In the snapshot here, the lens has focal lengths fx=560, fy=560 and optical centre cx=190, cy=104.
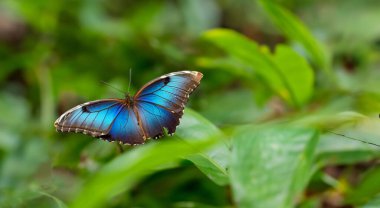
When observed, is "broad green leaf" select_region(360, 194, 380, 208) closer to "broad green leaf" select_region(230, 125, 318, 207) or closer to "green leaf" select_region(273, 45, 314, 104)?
"broad green leaf" select_region(230, 125, 318, 207)

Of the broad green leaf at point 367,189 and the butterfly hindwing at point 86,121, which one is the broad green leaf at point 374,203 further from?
the butterfly hindwing at point 86,121

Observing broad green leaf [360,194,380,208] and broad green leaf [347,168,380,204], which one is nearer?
broad green leaf [360,194,380,208]

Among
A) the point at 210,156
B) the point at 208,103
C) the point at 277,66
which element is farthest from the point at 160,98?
the point at 208,103

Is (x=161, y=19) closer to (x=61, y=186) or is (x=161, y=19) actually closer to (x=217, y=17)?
(x=217, y=17)

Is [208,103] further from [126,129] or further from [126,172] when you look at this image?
[126,172]

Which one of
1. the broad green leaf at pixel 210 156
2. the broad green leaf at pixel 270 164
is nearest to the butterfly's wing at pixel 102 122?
the broad green leaf at pixel 210 156

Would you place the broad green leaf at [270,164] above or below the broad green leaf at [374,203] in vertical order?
above

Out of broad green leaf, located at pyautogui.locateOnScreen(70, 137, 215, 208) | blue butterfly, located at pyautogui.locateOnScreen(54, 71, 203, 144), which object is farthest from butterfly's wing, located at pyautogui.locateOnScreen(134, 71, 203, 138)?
broad green leaf, located at pyautogui.locateOnScreen(70, 137, 215, 208)

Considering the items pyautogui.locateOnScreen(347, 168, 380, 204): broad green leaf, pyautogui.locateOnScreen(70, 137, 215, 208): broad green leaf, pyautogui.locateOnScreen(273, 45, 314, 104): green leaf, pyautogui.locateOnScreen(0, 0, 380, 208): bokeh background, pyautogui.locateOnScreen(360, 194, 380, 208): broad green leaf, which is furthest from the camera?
pyautogui.locateOnScreen(273, 45, 314, 104): green leaf
